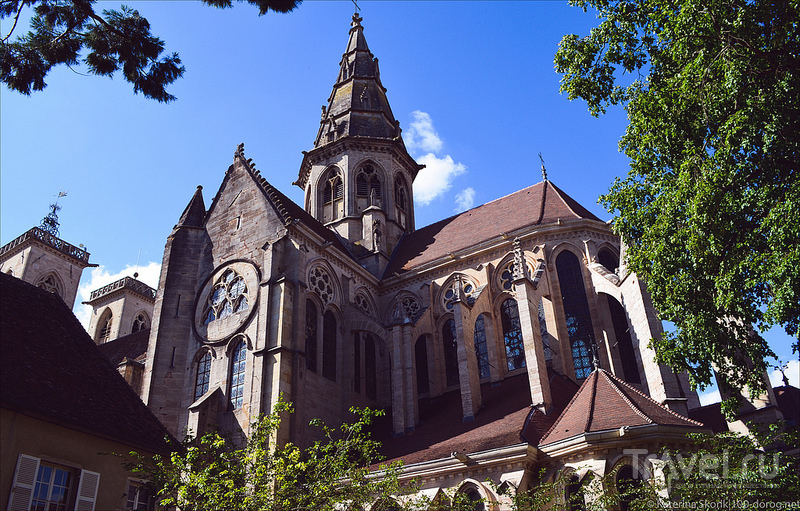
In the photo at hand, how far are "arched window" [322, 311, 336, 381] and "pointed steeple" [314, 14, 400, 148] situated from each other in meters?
12.1

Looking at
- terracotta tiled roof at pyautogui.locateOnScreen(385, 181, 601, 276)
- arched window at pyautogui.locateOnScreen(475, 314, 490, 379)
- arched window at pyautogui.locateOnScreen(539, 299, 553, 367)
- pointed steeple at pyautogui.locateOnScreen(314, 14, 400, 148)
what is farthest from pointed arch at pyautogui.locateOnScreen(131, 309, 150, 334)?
arched window at pyautogui.locateOnScreen(539, 299, 553, 367)

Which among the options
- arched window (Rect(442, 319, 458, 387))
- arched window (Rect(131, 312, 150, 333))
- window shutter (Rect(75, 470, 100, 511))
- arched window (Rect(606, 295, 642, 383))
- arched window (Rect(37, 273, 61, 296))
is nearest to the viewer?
window shutter (Rect(75, 470, 100, 511))

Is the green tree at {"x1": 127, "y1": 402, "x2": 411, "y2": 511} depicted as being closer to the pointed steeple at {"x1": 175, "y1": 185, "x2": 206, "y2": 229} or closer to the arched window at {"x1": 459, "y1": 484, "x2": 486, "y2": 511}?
the arched window at {"x1": 459, "y1": 484, "x2": 486, "y2": 511}

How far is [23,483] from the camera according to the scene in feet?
35.7

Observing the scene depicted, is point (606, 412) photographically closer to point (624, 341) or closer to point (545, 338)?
point (545, 338)

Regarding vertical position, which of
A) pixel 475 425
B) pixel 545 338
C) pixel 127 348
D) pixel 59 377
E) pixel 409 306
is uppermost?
pixel 127 348

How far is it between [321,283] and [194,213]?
621cm

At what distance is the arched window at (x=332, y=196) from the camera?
30.0 meters

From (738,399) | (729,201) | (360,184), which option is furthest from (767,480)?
(360,184)

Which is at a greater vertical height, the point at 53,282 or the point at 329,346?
the point at 53,282

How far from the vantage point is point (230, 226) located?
22.8m

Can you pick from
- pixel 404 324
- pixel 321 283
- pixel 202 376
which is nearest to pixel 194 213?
pixel 321 283

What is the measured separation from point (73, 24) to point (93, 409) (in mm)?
7389

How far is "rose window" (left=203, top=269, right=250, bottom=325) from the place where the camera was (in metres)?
20.9
